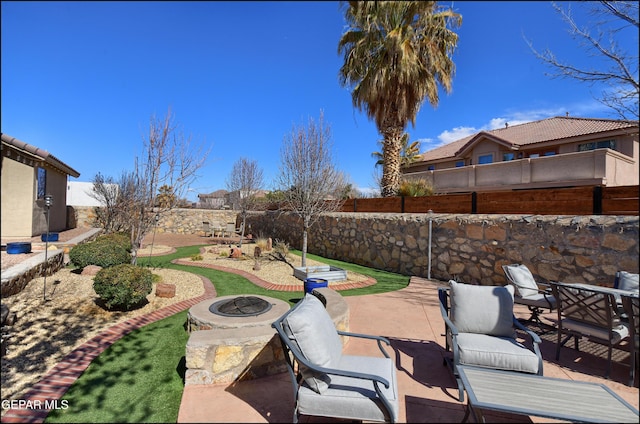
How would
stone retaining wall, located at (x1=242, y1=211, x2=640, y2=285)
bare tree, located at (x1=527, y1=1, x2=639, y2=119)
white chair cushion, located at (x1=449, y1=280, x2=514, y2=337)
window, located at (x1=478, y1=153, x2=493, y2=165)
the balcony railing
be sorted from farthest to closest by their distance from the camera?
window, located at (x1=478, y1=153, x2=493, y2=165), the balcony railing, white chair cushion, located at (x1=449, y1=280, x2=514, y2=337), stone retaining wall, located at (x1=242, y1=211, x2=640, y2=285), bare tree, located at (x1=527, y1=1, x2=639, y2=119)

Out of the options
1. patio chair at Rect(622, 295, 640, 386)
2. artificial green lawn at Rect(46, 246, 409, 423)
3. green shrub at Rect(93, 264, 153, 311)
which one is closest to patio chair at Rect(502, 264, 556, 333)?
patio chair at Rect(622, 295, 640, 386)

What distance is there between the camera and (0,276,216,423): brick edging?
3047 millimetres

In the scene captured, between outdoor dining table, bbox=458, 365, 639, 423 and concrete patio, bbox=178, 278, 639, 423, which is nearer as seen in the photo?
outdoor dining table, bbox=458, 365, 639, 423

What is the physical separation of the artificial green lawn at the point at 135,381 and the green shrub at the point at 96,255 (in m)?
4.40

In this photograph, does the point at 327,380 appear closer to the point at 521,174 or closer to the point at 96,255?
the point at 96,255

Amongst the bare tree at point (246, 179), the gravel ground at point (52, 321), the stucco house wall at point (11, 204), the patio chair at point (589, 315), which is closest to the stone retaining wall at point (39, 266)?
the gravel ground at point (52, 321)

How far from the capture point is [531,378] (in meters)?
2.69

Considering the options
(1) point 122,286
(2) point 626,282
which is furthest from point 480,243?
(1) point 122,286

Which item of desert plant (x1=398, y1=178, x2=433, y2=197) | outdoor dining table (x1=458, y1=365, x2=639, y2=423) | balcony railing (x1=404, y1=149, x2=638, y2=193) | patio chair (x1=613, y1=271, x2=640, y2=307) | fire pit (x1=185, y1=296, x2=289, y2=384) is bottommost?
fire pit (x1=185, y1=296, x2=289, y2=384)

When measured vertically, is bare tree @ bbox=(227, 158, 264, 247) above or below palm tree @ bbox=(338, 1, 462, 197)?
below

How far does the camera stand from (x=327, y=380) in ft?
8.81

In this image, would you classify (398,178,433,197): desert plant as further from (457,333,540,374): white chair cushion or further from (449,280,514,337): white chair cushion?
(457,333,540,374): white chair cushion

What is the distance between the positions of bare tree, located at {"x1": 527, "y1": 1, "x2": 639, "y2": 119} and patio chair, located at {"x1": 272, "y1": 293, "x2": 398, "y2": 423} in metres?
2.96

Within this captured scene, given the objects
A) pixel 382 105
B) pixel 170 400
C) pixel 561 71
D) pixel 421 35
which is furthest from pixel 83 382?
pixel 421 35
